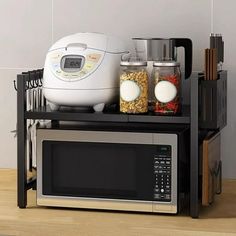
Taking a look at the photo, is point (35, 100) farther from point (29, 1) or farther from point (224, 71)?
point (224, 71)

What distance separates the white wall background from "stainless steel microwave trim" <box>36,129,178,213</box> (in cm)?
46

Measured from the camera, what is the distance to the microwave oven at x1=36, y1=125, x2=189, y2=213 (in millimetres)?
2027

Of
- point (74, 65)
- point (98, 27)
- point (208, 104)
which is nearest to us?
point (208, 104)

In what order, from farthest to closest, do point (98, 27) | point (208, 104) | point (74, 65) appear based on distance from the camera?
point (98, 27) < point (74, 65) < point (208, 104)

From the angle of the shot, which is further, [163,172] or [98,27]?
[98,27]

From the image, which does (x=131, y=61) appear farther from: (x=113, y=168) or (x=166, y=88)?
(x=113, y=168)

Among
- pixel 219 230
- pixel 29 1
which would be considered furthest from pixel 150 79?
pixel 29 1

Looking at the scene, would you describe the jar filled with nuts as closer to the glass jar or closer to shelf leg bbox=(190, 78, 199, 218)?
the glass jar

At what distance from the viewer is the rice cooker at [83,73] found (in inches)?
81.9

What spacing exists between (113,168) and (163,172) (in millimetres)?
148

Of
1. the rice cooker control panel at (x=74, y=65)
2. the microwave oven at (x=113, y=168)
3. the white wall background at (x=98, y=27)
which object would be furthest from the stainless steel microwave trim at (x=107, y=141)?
the white wall background at (x=98, y=27)

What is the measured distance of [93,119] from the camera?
2057 millimetres

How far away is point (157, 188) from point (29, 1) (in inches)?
34.6

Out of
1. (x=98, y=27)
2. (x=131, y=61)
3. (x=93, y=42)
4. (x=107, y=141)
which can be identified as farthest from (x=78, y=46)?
(x=98, y=27)
